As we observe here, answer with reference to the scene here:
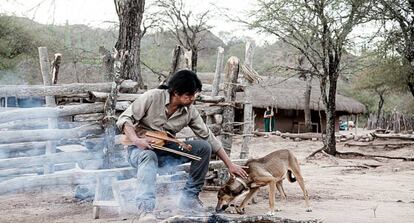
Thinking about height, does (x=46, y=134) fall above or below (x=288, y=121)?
above

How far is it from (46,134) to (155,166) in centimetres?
197

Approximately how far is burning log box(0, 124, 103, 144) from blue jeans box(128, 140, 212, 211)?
1.34m

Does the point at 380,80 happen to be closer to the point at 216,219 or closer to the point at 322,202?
the point at 322,202

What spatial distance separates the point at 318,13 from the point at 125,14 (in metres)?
8.37

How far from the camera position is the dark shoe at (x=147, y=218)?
194 inches

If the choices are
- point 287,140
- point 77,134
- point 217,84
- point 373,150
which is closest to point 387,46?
point 373,150

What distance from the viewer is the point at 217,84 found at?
8.48 m

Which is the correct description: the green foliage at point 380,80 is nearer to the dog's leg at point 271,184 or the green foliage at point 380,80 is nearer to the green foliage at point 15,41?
the dog's leg at point 271,184

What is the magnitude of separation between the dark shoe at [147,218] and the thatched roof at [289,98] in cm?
2362

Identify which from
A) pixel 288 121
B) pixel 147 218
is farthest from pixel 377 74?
pixel 147 218

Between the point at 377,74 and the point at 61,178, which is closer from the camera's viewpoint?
the point at 61,178

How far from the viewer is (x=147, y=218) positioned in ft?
16.3

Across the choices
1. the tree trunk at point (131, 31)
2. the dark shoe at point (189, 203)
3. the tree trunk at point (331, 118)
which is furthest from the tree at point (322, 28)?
the dark shoe at point (189, 203)

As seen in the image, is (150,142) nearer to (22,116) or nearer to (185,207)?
(185,207)
